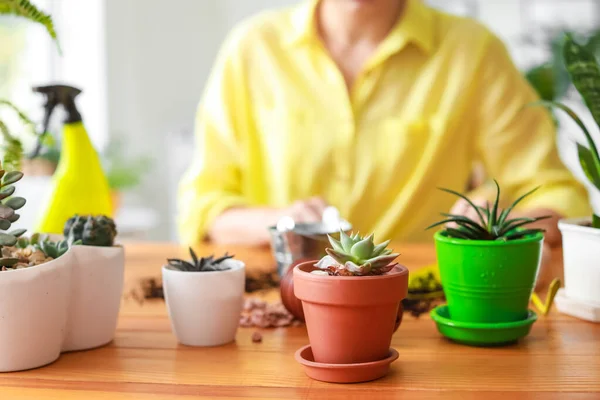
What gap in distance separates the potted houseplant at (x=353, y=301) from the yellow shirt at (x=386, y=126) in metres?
1.13

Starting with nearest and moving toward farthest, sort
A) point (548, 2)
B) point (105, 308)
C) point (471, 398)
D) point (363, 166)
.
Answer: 1. point (471, 398)
2. point (105, 308)
3. point (363, 166)
4. point (548, 2)

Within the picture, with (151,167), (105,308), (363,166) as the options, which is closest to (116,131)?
(151,167)

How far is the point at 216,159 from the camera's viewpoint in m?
1.86

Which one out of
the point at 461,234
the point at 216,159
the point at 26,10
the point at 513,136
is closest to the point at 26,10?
the point at 26,10

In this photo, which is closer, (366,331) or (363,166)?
(366,331)

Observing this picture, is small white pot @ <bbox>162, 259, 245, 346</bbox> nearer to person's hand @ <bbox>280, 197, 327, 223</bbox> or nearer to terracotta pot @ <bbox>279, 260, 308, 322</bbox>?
terracotta pot @ <bbox>279, 260, 308, 322</bbox>

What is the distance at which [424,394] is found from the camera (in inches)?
24.7

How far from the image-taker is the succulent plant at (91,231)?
2.61ft

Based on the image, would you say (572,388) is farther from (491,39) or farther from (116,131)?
(116,131)

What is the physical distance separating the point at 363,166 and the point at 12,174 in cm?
122

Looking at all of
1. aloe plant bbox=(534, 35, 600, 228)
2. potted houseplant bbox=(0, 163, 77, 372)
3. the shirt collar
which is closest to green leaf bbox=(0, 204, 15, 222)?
potted houseplant bbox=(0, 163, 77, 372)

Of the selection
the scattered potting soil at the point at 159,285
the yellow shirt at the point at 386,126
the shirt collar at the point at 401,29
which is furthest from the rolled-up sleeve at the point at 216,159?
the scattered potting soil at the point at 159,285

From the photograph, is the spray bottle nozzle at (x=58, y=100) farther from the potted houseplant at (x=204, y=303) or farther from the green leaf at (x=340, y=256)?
the green leaf at (x=340, y=256)

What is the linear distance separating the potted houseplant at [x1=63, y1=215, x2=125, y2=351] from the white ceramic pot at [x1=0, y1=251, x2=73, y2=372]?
0.04 m
